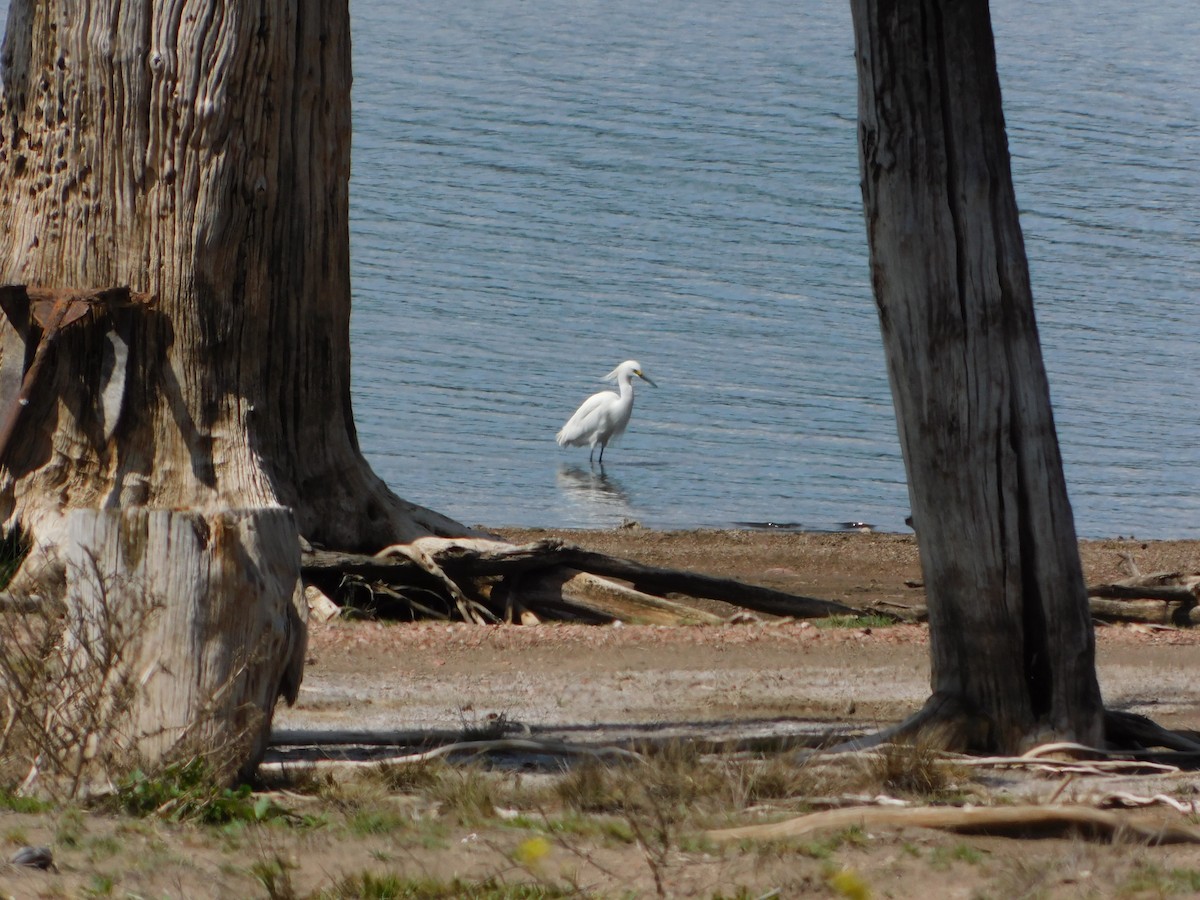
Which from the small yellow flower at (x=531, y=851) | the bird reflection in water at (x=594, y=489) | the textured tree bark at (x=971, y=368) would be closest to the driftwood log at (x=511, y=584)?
the textured tree bark at (x=971, y=368)

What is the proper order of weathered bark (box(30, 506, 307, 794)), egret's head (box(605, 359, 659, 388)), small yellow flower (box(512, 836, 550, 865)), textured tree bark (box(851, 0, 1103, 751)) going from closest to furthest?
small yellow flower (box(512, 836, 550, 865)) → weathered bark (box(30, 506, 307, 794)) → textured tree bark (box(851, 0, 1103, 751)) → egret's head (box(605, 359, 659, 388))

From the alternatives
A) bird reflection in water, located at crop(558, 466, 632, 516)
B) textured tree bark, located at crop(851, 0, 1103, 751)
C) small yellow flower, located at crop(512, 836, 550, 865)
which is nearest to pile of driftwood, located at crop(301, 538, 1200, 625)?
textured tree bark, located at crop(851, 0, 1103, 751)

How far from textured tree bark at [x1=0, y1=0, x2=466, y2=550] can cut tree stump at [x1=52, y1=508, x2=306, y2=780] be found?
4.07 m

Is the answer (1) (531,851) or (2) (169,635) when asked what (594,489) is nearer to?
(2) (169,635)

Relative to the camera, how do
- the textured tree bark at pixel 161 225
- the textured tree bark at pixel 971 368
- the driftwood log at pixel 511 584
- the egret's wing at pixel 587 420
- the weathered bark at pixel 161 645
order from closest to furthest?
the weathered bark at pixel 161 645 → the textured tree bark at pixel 971 368 → the textured tree bark at pixel 161 225 → the driftwood log at pixel 511 584 → the egret's wing at pixel 587 420

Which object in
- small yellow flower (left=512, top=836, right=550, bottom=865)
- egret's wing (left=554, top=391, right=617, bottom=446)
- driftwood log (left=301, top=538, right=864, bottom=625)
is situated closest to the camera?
small yellow flower (left=512, top=836, right=550, bottom=865)

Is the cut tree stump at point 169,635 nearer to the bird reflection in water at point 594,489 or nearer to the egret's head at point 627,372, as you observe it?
the bird reflection in water at point 594,489

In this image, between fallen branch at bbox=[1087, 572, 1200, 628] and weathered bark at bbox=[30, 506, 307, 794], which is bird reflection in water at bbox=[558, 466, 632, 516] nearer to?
fallen branch at bbox=[1087, 572, 1200, 628]

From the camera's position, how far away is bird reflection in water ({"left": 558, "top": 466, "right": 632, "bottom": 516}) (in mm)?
17938

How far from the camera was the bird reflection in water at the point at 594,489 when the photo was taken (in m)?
17.9

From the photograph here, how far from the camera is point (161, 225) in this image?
941 centimetres

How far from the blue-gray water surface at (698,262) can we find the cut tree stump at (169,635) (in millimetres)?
11333

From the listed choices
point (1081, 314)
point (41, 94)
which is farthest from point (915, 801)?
point (1081, 314)

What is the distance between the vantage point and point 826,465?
19250 millimetres
